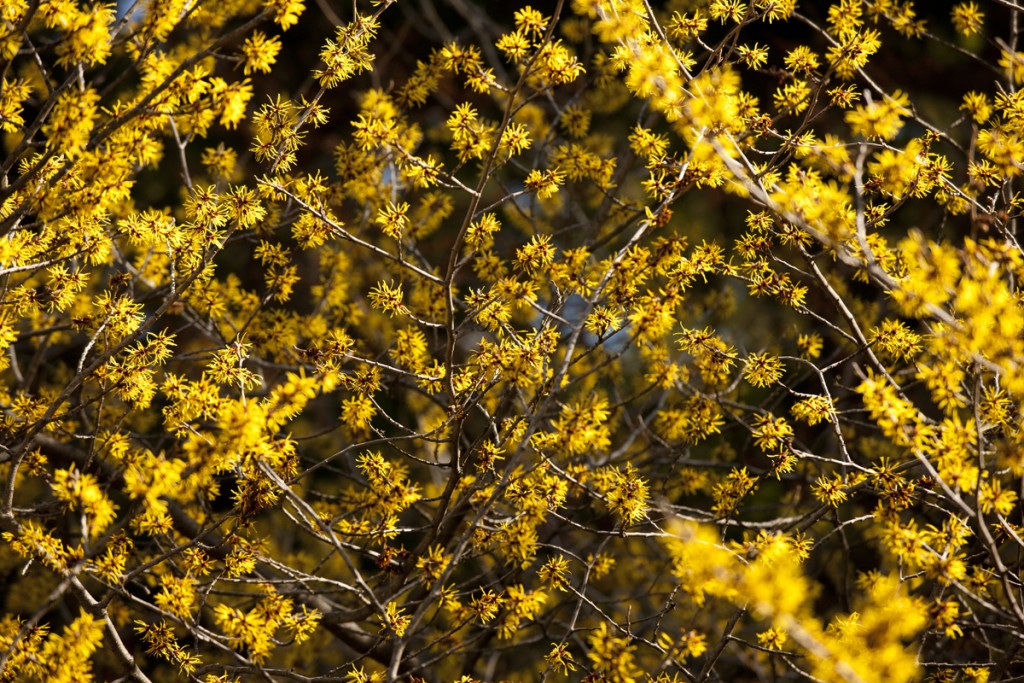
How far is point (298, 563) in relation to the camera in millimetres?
6512

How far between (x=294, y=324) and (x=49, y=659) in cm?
238

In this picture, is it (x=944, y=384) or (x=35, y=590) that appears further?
(x=35, y=590)

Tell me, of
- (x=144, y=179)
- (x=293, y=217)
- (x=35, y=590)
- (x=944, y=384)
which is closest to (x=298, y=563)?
(x=35, y=590)

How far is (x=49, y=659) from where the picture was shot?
3.52m

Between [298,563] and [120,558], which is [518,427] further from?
[298,563]

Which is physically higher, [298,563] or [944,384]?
[944,384]

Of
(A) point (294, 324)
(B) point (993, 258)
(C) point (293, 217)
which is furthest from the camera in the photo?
(A) point (294, 324)

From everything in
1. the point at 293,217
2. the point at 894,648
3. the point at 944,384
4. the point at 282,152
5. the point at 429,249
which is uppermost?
the point at 282,152

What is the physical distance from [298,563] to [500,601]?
10.4 ft

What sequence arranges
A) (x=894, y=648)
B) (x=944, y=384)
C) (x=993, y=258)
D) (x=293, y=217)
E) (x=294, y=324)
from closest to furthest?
(x=894, y=648), (x=993, y=258), (x=944, y=384), (x=293, y=217), (x=294, y=324)

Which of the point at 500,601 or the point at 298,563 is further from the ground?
the point at 500,601

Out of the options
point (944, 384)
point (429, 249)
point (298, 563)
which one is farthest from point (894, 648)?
point (429, 249)

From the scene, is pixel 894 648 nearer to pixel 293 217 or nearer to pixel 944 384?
pixel 944 384

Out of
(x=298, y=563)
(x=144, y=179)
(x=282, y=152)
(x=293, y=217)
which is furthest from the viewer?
(x=144, y=179)
